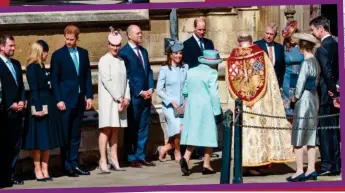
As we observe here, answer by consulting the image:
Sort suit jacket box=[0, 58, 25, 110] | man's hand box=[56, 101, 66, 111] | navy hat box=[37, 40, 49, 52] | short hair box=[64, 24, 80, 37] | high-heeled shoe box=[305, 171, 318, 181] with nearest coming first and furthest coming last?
1. suit jacket box=[0, 58, 25, 110]
2. high-heeled shoe box=[305, 171, 318, 181]
3. navy hat box=[37, 40, 49, 52]
4. man's hand box=[56, 101, 66, 111]
5. short hair box=[64, 24, 80, 37]

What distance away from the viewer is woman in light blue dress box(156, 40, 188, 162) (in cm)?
1739

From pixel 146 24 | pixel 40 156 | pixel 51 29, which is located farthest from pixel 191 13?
pixel 40 156

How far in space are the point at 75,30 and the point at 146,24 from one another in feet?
5.60

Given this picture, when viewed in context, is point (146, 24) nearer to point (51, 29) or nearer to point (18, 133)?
point (51, 29)

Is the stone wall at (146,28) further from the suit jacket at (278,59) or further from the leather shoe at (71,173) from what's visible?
the suit jacket at (278,59)

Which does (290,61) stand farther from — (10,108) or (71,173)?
(10,108)

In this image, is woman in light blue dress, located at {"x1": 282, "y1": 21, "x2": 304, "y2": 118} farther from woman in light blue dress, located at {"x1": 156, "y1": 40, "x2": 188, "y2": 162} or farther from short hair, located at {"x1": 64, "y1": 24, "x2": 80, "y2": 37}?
short hair, located at {"x1": 64, "y1": 24, "x2": 80, "y2": 37}

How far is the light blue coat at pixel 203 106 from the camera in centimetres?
1670

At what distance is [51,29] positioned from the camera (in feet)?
58.5

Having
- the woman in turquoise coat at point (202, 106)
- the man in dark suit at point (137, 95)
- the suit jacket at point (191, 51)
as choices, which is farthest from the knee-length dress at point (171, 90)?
the woman in turquoise coat at point (202, 106)

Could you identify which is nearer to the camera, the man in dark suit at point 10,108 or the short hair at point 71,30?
the man in dark suit at point 10,108

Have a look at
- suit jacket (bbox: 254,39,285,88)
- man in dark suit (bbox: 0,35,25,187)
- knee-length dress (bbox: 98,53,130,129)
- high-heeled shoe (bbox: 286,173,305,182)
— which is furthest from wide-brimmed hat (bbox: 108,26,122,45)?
high-heeled shoe (bbox: 286,173,305,182)

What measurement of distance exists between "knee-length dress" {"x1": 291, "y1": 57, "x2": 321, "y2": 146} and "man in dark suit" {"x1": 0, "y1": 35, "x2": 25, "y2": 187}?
298 cm

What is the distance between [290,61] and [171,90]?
1475 millimetres
